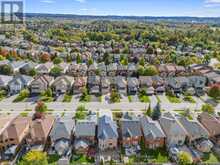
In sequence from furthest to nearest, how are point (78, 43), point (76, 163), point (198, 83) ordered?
point (78, 43) < point (198, 83) < point (76, 163)

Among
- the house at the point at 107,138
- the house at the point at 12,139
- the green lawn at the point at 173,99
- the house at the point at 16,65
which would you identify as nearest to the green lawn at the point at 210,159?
the house at the point at 107,138

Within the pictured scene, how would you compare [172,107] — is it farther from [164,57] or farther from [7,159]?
[164,57]

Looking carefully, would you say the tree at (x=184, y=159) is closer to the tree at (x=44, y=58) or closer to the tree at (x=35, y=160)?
the tree at (x=35, y=160)

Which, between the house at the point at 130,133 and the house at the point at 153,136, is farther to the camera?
the house at the point at 130,133

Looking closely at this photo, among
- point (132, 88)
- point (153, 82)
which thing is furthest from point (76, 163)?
point (153, 82)

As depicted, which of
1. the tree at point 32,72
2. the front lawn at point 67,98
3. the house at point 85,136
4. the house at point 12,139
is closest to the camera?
the house at point 12,139

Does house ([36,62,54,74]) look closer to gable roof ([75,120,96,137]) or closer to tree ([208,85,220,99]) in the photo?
gable roof ([75,120,96,137])
